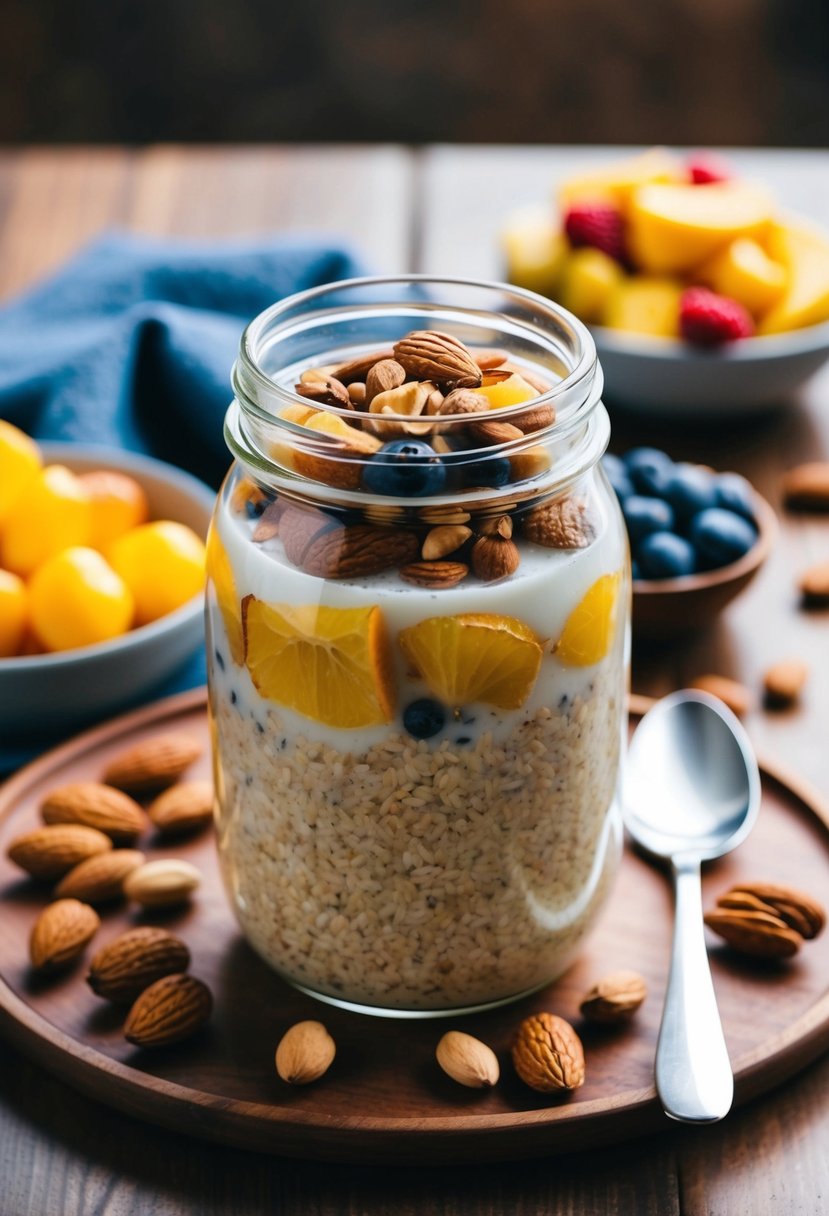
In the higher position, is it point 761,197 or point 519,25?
point 761,197

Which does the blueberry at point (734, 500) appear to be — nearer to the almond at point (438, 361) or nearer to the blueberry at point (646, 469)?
the blueberry at point (646, 469)

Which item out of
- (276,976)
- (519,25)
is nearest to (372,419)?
(276,976)

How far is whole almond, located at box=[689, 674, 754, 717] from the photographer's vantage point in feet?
3.38

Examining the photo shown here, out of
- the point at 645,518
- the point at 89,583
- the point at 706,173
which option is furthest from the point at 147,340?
the point at 706,173

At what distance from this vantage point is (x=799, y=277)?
142cm

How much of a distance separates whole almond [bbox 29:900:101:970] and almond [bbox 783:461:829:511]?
2.53ft

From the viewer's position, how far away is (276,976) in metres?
0.79

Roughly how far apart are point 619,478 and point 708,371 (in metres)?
0.22

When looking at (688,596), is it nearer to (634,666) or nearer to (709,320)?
(634,666)

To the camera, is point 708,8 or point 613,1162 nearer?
point 613,1162

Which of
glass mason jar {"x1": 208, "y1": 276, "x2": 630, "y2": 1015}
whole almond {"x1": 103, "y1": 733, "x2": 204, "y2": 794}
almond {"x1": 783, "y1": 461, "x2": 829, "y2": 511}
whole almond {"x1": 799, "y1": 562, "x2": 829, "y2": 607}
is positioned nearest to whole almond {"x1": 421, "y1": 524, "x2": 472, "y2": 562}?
glass mason jar {"x1": 208, "y1": 276, "x2": 630, "y2": 1015}

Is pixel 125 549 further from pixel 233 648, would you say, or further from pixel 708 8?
pixel 708 8

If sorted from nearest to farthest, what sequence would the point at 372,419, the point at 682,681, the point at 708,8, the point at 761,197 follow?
1. the point at 372,419
2. the point at 682,681
3. the point at 761,197
4. the point at 708,8

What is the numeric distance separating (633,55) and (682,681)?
9.83 feet
